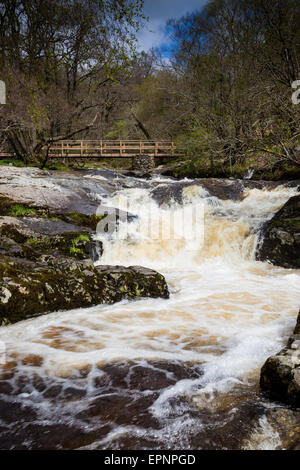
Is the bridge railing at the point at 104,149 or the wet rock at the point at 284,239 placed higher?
the bridge railing at the point at 104,149

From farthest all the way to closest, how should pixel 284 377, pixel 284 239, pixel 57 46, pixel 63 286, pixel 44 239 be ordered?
pixel 57 46 → pixel 284 239 → pixel 44 239 → pixel 63 286 → pixel 284 377

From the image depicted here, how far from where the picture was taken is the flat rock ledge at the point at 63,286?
4445mm

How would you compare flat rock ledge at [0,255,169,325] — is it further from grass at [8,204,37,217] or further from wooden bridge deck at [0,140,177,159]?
wooden bridge deck at [0,140,177,159]

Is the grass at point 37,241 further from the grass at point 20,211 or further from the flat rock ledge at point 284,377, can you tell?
the flat rock ledge at point 284,377

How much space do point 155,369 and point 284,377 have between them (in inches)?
48.0

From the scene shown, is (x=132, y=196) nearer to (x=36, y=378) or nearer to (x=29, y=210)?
(x=29, y=210)

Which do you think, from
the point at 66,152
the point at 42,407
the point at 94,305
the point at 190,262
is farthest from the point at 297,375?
the point at 66,152

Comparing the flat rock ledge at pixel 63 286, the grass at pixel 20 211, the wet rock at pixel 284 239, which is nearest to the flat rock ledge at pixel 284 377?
the flat rock ledge at pixel 63 286

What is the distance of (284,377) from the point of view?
2467mm

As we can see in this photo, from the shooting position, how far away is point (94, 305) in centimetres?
508

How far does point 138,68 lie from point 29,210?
26185 mm

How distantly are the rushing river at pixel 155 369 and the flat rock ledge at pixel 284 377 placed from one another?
0.39 feet

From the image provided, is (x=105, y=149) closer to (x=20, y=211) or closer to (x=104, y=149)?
(x=104, y=149)

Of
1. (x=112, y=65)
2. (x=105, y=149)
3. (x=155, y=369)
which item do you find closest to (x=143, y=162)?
(x=105, y=149)
